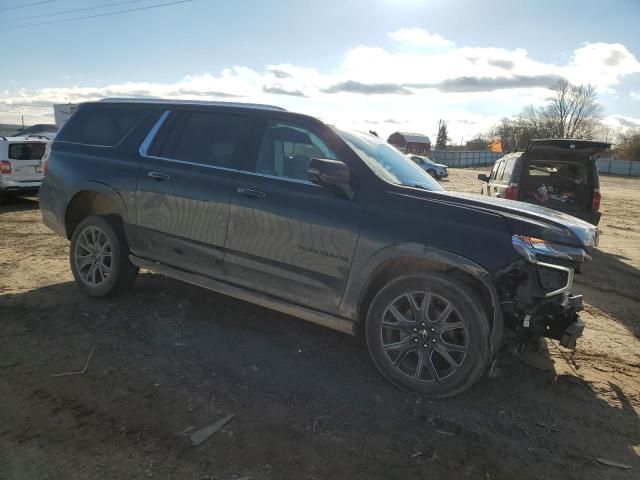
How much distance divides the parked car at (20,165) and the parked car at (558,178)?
11.1m

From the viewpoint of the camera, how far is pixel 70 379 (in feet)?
11.0

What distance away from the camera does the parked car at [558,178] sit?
845cm

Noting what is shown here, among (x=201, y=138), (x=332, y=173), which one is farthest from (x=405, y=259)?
(x=201, y=138)

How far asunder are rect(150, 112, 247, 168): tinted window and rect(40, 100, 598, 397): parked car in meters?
0.01

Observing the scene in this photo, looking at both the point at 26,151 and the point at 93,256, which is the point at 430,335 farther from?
the point at 26,151

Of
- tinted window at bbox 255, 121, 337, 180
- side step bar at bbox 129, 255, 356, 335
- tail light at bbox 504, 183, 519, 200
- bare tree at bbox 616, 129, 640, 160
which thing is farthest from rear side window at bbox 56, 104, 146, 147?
bare tree at bbox 616, 129, 640, 160

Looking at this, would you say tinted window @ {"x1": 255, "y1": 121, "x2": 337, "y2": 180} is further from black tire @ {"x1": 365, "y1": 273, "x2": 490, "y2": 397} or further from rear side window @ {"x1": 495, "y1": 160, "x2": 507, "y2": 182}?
rear side window @ {"x1": 495, "y1": 160, "x2": 507, "y2": 182}

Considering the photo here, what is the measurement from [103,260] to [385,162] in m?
3.01

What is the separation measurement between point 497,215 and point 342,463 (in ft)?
6.14

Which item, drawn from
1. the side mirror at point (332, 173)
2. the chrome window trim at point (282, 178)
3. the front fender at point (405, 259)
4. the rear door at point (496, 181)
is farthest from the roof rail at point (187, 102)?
the rear door at point (496, 181)

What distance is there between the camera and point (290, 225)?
3650 millimetres

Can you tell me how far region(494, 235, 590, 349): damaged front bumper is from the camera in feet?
9.99

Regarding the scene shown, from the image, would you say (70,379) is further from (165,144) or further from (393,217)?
(393,217)

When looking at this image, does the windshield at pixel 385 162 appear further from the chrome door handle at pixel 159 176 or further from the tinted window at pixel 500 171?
the tinted window at pixel 500 171
